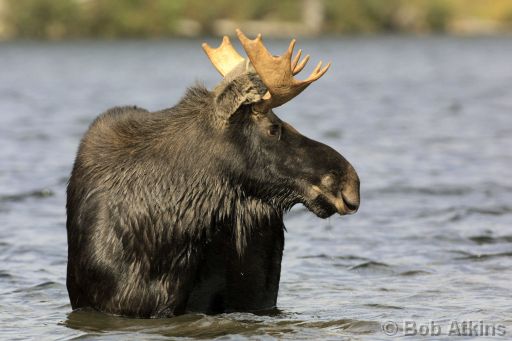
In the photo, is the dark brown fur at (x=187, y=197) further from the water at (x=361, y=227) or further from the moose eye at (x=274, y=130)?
the water at (x=361, y=227)

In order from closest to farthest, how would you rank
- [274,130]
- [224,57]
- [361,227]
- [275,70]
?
[275,70]
[274,130]
[224,57]
[361,227]

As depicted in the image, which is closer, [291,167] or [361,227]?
[291,167]

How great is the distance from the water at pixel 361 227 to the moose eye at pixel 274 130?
1.48 m

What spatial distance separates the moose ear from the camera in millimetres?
8039

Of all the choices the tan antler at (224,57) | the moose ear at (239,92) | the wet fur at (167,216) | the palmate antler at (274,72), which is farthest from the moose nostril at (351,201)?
the tan antler at (224,57)

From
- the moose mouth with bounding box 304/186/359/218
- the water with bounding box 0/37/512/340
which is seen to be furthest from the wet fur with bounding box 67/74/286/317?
the moose mouth with bounding box 304/186/359/218

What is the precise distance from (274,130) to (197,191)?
0.69m

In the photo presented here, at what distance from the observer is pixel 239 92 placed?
8.08 metres

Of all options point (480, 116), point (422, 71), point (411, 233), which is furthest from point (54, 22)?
point (411, 233)

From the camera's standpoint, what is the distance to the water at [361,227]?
889 centimetres

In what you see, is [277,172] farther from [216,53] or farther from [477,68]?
[477,68]

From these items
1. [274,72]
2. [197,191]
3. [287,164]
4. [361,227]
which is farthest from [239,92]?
[361,227]

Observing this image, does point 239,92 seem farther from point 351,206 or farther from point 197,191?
point 351,206

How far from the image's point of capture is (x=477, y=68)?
165ft
